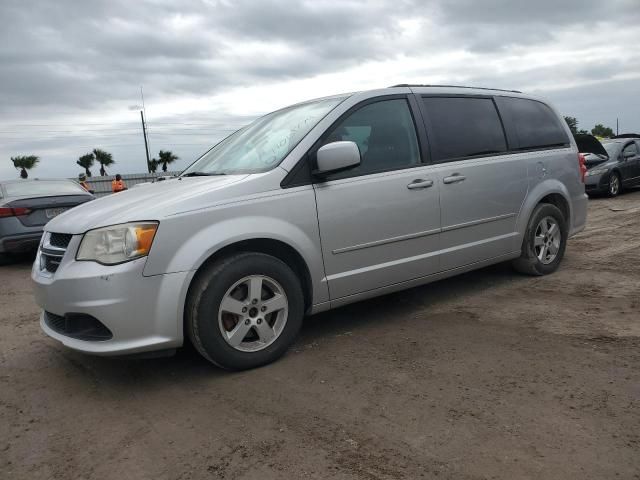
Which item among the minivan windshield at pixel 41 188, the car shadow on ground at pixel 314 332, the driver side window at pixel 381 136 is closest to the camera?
the car shadow on ground at pixel 314 332

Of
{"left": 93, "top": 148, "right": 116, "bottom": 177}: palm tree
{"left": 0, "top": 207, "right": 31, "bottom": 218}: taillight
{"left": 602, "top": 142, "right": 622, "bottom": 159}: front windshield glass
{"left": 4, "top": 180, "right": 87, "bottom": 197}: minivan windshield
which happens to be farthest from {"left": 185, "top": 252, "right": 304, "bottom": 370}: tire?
{"left": 93, "top": 148, "right": 116, "bottom": 177}: palm tree

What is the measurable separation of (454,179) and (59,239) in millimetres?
2973

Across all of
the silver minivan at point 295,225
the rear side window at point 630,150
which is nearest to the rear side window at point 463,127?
the silver minivan at point 295,225

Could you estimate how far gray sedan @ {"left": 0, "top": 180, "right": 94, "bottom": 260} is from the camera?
25.4 ft

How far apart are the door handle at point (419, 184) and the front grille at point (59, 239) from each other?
2.40m

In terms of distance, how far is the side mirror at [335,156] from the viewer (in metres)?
3.62

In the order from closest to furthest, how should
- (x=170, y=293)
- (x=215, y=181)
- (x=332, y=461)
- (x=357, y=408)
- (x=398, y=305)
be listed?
1. (x=332, y=461)
2. (x=357, y=408)
3. (x=170, y=293)
4. (x=215, y=181)
5. (x=398, y=305)

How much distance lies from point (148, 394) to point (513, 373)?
84.9 inches

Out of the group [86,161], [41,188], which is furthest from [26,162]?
[41,188]

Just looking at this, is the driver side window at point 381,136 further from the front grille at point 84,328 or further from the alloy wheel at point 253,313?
the front grille at point 84,328

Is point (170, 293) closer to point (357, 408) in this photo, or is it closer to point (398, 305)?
point (357, 408)

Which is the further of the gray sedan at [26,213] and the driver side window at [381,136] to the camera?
the gray sedan at [26,213]

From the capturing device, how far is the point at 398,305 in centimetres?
479

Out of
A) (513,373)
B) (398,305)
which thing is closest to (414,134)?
(398,305)
